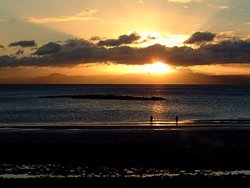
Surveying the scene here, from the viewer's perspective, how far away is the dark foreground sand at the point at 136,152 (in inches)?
963

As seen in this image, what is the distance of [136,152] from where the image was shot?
35156 millimetres

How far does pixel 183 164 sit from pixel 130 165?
11.7 feet

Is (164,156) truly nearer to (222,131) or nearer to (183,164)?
(183,164)

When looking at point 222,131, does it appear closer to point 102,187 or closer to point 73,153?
point 73,153

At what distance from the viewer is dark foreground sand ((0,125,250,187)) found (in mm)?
24469

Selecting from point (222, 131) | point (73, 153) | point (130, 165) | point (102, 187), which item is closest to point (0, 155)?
point (73, 153)

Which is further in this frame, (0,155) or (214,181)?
(0,155)

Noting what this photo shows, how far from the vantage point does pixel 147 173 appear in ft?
Result: 91.0

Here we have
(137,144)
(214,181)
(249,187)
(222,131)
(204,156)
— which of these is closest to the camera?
(249,187)

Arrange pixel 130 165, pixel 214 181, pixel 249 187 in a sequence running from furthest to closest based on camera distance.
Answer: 1. pixel 130 165
2. pixel 214 181
3. pixel 249 187

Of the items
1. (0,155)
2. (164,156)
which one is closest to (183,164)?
(164,156)

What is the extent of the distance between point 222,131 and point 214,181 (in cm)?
2782

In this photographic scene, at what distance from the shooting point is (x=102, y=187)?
23.3 m

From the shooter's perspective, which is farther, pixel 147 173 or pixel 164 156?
pixel 164 156
